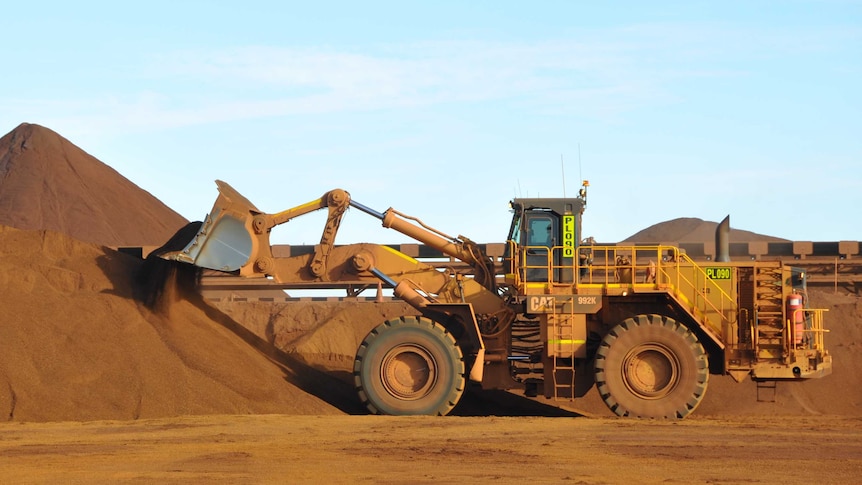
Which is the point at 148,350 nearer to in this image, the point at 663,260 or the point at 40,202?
the point at 663,260

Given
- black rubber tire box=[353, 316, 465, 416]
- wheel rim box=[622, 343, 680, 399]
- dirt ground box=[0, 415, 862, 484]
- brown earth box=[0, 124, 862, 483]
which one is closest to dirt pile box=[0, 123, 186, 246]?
brown earth box=[0, 124, 862, 483]

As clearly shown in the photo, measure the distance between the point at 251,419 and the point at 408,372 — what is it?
296cm

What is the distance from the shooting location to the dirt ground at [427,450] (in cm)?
1159

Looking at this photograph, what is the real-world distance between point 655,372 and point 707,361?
0.90 metres

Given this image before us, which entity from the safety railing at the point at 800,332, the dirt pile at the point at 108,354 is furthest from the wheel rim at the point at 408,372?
the safety railing at the point at 800,332

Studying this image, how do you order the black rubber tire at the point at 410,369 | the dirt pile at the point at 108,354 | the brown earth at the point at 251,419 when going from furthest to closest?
the black rubber tire at the point at 410,369 < the dirt pile at the point at 108,354 < the brown earth at the point at 251,419

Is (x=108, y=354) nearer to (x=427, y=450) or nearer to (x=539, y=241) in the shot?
(x=427, y=450)

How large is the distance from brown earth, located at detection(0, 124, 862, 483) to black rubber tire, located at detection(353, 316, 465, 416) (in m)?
0.75

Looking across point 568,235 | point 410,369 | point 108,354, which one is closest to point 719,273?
point 568,235

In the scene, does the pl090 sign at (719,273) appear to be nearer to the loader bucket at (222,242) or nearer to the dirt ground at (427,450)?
the dirt ground at (427,450)

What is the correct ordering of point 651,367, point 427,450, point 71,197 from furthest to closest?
point 71,197 < point 651,367 < point 427,450

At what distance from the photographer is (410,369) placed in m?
18.7

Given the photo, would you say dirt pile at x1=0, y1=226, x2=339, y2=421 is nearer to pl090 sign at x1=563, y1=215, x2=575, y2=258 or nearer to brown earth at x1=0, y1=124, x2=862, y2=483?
brown earth at x1=0, y1=124, x2=862, y2=483

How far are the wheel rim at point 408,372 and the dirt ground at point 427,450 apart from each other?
848 mm
